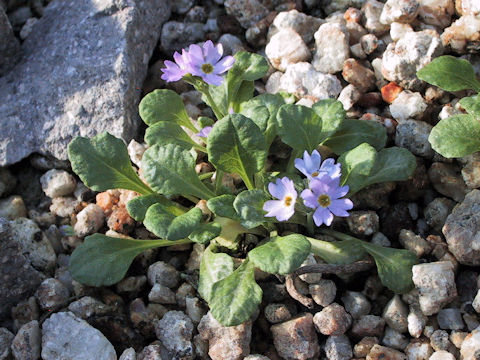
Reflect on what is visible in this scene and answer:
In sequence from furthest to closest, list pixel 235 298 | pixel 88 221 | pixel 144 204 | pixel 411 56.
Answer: pixel 411 56
pixel 88 221
pixel 144 204
pixel 235 298

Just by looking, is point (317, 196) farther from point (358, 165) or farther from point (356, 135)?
point (356, 135)

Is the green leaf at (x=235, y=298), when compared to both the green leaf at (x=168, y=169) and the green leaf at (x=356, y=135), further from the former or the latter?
the green leaf at (x=356, y=135)

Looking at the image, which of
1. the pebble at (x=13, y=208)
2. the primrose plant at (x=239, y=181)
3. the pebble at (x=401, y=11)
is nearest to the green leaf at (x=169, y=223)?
the primrose plant at (x=239, y=181)

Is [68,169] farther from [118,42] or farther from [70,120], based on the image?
[118,42]

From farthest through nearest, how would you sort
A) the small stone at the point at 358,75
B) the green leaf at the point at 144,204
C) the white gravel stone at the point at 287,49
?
the white gravel stone at the point at 287,49 → the small stone at the point at 358,75 → the green leaf at the point at 144,204

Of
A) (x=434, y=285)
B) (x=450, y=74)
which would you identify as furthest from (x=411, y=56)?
(x=434, y=285)
